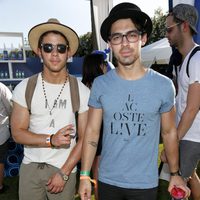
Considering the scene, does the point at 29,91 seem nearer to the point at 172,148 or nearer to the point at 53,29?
the point at 53,29

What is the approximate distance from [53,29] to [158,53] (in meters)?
10.6

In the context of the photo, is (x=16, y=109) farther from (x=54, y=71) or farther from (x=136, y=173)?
(x=136, y=173)

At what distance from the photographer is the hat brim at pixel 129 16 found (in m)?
1.74

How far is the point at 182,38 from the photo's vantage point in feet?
8.55

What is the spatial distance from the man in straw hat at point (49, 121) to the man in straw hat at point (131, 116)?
24cm

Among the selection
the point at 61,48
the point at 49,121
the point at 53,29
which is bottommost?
the point at 49,121

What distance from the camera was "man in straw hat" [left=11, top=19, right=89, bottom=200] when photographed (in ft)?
6.39

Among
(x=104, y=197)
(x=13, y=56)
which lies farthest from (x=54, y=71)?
(x=13, y=56)

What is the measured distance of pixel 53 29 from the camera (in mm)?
2012

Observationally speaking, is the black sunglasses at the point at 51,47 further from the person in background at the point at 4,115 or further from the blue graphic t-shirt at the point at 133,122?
the person in background at the point at 4,115

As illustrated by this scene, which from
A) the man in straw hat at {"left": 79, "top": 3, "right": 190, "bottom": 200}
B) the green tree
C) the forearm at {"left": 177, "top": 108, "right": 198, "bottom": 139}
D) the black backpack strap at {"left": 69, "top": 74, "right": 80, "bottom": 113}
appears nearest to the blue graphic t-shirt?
the man in straw hat at {"left": 79, "top": 3, "right": 190, "bottom": 200}

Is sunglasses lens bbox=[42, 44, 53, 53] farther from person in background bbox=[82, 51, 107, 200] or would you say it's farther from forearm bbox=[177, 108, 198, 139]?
forearm bbox=[177, 108, 198, 139]

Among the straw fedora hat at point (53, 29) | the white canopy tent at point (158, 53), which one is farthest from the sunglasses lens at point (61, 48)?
the white canopy tent at point (158, 53)

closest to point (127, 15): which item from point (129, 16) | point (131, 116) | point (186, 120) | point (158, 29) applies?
point (129, 16)
